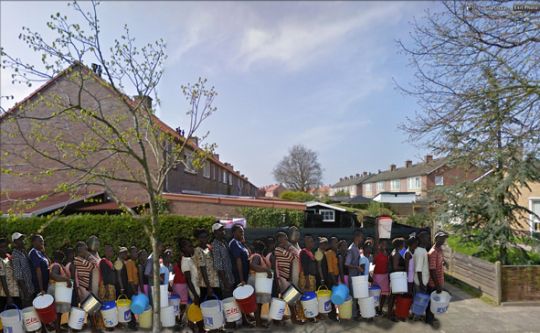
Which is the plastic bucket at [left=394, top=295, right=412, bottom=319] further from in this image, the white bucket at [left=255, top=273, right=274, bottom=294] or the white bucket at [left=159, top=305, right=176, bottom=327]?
the white bucket at [left=159, top=305, right=176, bottom=327]

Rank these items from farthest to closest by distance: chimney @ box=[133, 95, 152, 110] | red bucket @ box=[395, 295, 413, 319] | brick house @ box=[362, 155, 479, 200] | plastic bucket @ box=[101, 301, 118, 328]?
1. brick house @ box=[362, 155, 479, 200]
2. red bucket @ box=[395, 295, 413, 319]
3. plastic bucket @ box=[101, 301, 118, 328]
4. chimney @ box=[133, 95, 152, 110]

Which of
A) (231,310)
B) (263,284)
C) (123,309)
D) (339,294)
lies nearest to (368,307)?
(339,294)

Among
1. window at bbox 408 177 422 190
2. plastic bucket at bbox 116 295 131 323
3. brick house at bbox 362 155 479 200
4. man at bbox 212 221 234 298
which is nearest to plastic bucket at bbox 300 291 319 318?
man at bbox 212 221 234 298

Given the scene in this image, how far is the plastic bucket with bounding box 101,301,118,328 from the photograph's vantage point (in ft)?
20.2

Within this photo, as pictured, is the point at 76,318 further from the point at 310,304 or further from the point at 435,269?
the point at 435,269

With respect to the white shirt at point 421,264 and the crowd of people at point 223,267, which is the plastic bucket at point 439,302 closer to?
the crowd of people at point 223,267

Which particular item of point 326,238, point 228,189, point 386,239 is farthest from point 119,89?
point 228,189

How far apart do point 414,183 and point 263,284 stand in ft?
154

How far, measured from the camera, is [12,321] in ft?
19.4

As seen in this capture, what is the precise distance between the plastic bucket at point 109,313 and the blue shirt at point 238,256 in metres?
2.35

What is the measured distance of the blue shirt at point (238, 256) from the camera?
6.41 m

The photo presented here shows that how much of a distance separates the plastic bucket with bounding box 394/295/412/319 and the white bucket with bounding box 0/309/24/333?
287 inches

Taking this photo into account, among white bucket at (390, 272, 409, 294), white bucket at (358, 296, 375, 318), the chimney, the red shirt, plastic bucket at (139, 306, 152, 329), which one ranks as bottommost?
plastic bucket at (139, 306, 152, 329)

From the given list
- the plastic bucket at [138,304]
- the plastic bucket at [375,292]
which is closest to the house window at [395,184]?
the plastic bucket at [375,292]
